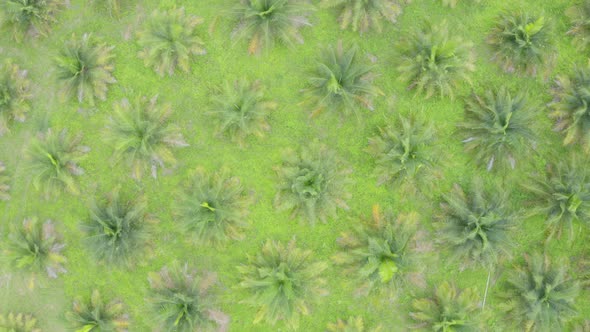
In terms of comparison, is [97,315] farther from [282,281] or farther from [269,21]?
[269,21]

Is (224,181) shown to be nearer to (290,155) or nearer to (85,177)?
(290,155)

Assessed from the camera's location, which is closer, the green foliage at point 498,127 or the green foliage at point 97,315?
the green foliage at point 498,127

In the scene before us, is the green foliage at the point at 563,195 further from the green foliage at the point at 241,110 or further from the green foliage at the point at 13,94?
the green foliage at the point at 13,94

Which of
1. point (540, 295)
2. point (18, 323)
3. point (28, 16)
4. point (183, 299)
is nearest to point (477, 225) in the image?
point (540, 295)

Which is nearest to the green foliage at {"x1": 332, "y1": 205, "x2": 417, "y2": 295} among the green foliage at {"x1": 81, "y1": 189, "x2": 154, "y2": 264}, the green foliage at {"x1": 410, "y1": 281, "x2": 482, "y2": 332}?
the green foliage at {"x1": 410, "y1": 281, "x2": 482, "y2": 332}

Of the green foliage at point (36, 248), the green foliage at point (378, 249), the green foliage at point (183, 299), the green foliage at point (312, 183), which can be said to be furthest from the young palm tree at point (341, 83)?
the green foliage at point (36, 248)

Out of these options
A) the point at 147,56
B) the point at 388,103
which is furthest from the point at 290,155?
the point at 147,56
